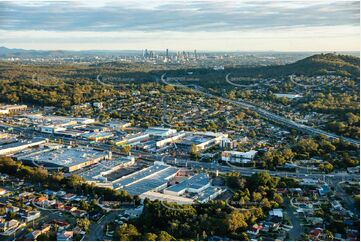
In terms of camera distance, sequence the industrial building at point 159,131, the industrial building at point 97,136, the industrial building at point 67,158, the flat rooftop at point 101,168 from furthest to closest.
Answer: the industrial building at point 159,131, the industrial building at point 97,136, the industrial building at point 67,158, the flat rooftop at point 101,168

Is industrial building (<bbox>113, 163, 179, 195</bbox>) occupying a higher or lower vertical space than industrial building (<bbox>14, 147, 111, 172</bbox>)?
lower

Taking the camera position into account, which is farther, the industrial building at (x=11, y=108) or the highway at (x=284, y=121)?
the industrial building at (x=11, y=108)

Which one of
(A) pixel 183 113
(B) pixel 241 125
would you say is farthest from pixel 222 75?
(B) pixel 241 125

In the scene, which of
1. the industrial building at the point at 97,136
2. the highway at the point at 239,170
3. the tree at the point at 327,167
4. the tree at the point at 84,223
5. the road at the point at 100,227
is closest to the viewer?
the road at the point at 100,227

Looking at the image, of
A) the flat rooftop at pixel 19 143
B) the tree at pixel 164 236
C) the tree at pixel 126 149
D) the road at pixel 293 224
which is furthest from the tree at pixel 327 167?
the flat rooftop at pixel 19 143

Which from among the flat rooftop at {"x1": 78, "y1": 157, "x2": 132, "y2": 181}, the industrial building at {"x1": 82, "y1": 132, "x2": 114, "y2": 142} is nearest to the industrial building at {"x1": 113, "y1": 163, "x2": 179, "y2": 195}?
the flat rooftop at {"x1": 78, "y1": 157, "x2": 132, "y2": 181}

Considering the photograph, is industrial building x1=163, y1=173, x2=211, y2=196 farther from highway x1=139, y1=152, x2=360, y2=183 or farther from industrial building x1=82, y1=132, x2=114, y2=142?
industrial building x1=82, y1=132, x2=114, y2=142

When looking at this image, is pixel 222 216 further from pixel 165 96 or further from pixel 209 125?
pixel 165 96

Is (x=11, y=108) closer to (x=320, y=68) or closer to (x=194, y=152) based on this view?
(x=194, y=152)

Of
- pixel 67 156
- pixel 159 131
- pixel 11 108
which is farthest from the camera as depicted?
pixel 11 108

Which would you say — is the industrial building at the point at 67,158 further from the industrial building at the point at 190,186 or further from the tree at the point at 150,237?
the tree at the point at 150,237

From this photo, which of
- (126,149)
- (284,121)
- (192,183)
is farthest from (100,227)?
(284,121)
